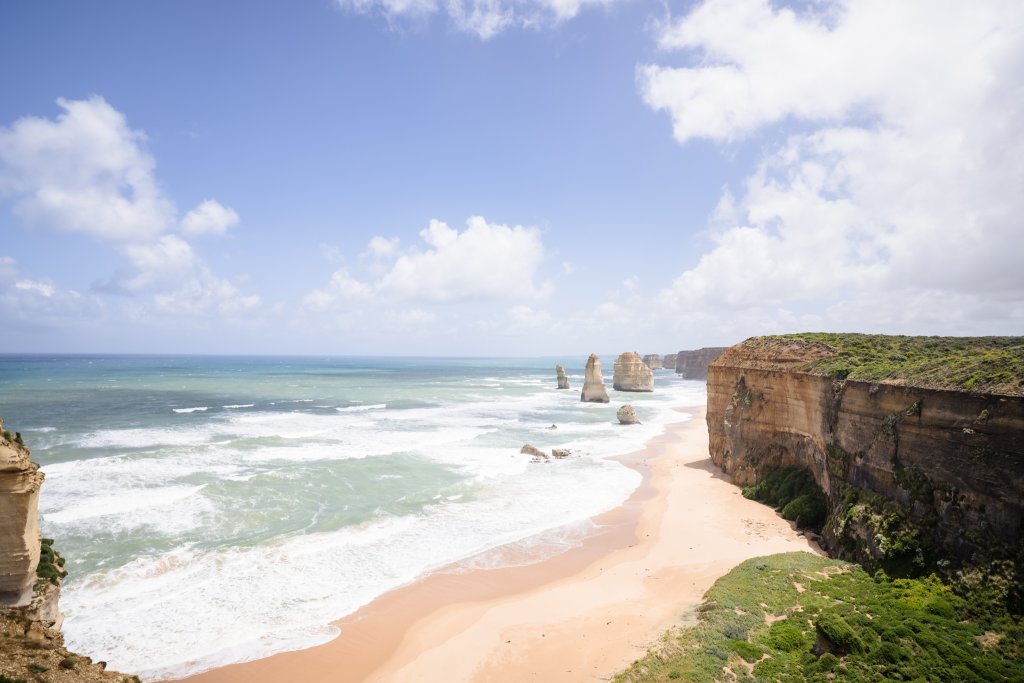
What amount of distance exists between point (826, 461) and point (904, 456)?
16.3ft

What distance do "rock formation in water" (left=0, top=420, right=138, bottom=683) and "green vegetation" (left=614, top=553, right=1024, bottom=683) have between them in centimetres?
1089

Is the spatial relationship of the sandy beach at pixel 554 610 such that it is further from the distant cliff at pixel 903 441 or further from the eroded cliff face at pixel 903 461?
the distant cliff at pixel 903 441

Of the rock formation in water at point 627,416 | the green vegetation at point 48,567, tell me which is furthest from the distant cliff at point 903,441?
the rock formation in water at point 627,416

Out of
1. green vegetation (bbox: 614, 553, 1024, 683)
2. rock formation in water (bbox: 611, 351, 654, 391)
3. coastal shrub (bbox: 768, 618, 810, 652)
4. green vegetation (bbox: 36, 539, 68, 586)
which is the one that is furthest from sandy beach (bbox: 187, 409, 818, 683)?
rock formation in water (bbox: 611, 351, 654, 391)

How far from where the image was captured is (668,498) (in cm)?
2673

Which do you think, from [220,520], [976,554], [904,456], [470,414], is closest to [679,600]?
[976,554]

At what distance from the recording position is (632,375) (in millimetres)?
92562

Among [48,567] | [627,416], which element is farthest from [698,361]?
[48,567]

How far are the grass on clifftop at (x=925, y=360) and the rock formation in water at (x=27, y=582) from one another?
22046mm

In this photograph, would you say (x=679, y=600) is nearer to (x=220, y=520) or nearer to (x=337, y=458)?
(x=220, y=520)

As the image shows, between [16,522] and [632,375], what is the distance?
88.6 metres

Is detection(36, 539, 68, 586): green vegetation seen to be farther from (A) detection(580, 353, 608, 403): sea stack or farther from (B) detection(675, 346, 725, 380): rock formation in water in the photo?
(B) detection(675, 346, 725, 380): rock formation in water

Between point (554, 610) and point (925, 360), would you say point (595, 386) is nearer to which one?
point (925, 360)

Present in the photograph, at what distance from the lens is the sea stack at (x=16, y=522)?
10258 millimetres
